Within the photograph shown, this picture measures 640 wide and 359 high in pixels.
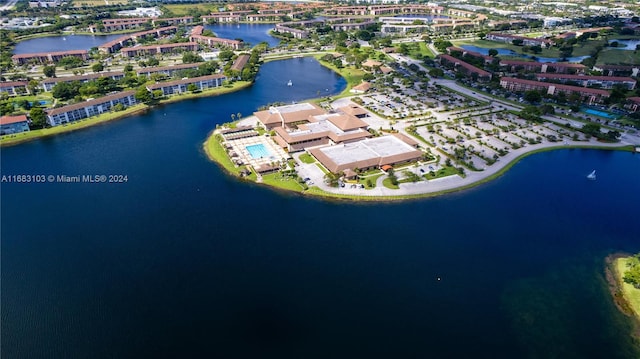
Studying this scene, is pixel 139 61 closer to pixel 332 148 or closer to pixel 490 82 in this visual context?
pixel 332 148

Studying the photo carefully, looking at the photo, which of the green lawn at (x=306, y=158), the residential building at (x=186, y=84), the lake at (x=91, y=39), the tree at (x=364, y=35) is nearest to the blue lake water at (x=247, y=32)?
the lake at (x=91, y=39)

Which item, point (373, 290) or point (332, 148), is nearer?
point (373, 290)

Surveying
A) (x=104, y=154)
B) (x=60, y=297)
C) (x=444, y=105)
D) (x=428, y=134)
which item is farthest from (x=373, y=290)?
(x=444, y=105)

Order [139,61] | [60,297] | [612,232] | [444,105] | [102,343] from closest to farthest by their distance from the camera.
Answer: [102,343] → [60,297] → [612,232] → [444,105] → [139,61]

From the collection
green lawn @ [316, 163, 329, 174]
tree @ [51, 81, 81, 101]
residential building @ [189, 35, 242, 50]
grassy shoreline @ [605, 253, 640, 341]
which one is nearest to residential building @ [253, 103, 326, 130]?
green lawn @ [316, 163, 329, 174]

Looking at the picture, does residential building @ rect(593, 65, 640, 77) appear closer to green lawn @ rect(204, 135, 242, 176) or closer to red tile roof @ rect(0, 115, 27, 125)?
green lawn @ rect(204, 135, 242, 176)

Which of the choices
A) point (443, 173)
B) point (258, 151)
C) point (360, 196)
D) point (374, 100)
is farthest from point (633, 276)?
point (374, 100)
